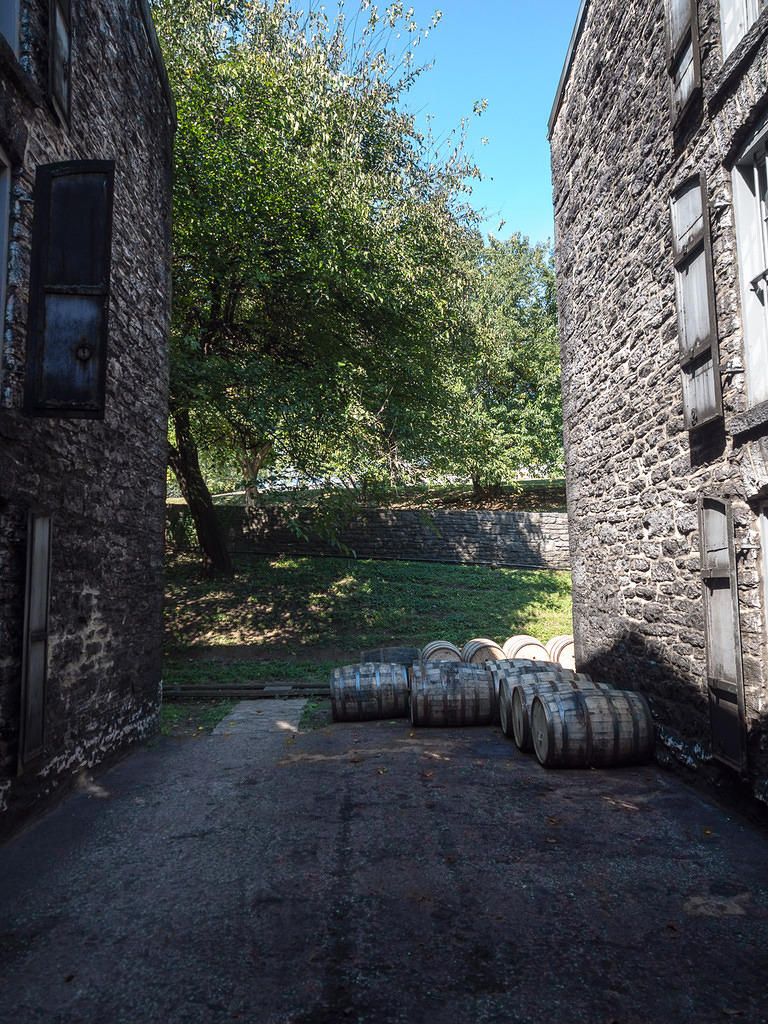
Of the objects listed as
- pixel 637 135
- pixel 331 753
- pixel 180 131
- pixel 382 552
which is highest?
pixel 180 131

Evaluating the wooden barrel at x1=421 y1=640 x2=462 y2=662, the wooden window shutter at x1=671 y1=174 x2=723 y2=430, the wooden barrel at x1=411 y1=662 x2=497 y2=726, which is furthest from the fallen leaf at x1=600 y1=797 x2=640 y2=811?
the wooden barrel at x1=421 y1=640 x2=462 y2=662

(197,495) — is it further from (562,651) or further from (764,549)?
(764,549)

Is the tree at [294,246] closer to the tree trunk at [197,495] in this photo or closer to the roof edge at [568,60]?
the tree trunk at [197,495]

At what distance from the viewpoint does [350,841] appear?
3957 mm

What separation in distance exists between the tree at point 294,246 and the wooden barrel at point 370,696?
4.24 m

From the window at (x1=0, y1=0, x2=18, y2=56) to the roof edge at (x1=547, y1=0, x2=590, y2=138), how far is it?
6.31 m

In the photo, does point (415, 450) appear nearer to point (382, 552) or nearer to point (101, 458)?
point (101, 458)

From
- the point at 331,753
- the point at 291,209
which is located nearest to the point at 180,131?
the point at 291,209

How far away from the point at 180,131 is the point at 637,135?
7.67 m

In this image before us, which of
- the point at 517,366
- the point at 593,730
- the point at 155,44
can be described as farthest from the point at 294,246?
the point at 517,366

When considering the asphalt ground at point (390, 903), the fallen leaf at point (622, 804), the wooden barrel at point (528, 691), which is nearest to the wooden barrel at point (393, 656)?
the wooden barrel at point (528, 691)

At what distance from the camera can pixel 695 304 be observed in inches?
196

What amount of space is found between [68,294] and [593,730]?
524 cm

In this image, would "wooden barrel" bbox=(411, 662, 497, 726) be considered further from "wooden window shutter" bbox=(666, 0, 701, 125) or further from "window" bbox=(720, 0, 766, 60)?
"window" bbox=(720, 0, 766, 60)
